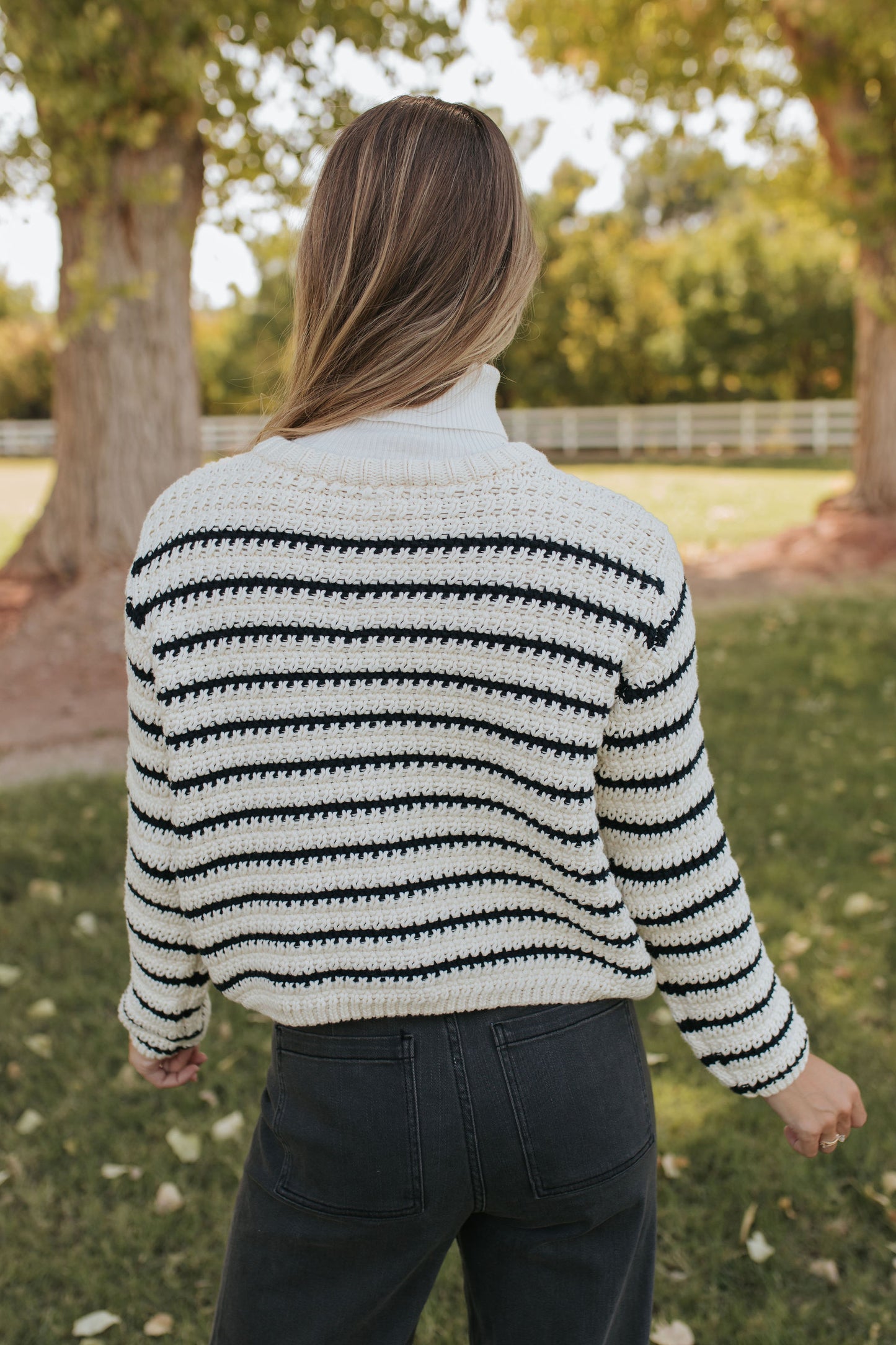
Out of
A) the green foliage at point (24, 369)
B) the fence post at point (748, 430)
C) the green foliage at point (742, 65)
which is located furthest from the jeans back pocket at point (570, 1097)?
the green foliage at point (24, 369)

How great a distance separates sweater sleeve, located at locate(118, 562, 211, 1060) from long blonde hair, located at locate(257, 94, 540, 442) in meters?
0.37

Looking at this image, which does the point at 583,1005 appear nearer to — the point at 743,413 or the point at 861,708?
the point at 861,708

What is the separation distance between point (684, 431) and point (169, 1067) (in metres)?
24.0

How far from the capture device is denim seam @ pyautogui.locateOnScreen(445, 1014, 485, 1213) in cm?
123

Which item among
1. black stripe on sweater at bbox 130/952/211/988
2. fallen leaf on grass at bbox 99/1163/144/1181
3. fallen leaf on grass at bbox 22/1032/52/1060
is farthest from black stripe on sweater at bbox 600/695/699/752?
fallen leaf on grass at bbox 22/1032/52/1060

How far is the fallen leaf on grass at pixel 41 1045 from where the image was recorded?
3.19 metres

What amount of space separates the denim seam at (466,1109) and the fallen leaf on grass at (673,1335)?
1.35 meters

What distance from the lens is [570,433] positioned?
82.7 ft

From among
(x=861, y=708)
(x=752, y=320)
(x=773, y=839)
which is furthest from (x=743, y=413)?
(x=773, y=839)

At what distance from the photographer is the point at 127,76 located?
631cm

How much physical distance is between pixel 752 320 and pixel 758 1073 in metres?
25.8

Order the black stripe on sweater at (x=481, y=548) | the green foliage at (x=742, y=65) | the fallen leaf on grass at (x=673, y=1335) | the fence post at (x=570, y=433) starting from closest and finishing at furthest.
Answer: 1. the black stripe on sweater at (x=481, y=548)
2. the fallen leaf on grass at (x=673, y=1335)
3. the green foliage at (x=742, y=65)
4. the fence post at (x=570, y=433)

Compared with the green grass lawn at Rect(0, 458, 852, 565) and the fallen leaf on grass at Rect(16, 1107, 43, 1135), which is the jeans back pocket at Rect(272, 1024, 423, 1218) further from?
the green grass lawn at Rect(0, 458, 852, 565)

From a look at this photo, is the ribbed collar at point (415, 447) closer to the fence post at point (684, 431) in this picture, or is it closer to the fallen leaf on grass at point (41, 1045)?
the fallen leaf on grass at point (41, 1045)
